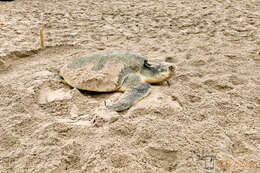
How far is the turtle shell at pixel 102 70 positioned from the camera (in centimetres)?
182

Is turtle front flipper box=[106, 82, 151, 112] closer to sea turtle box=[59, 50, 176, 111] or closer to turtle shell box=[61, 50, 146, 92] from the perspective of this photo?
sea turtle box=[59, 50, 176, 111]

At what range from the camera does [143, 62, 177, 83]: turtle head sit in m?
1.88

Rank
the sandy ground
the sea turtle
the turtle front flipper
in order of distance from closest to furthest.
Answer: the sandy ground → the turtle front flipper → the sea turtle

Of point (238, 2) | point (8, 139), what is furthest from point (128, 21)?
point (8, 139)

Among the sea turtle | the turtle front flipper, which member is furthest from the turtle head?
the turtle front flipper

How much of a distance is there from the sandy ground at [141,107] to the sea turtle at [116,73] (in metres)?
0.08

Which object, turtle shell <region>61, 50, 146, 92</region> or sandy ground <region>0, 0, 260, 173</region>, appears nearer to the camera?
sandy ground <region>0, 0, 260, 173</region>

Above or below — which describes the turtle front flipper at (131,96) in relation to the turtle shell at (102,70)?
below

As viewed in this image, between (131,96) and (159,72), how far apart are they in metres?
0.38

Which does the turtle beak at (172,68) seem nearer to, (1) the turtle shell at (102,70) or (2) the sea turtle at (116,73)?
(2) the sea turtle at (116,73)

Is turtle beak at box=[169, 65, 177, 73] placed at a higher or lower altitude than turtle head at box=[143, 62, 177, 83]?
higher

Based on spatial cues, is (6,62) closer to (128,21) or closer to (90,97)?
(90,97)

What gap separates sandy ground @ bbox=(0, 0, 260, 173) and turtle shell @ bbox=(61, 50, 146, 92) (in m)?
0.09

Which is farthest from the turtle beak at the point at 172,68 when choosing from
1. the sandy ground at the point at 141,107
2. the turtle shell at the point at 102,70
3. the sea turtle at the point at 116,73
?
the turtle shell at the point at 102,70
